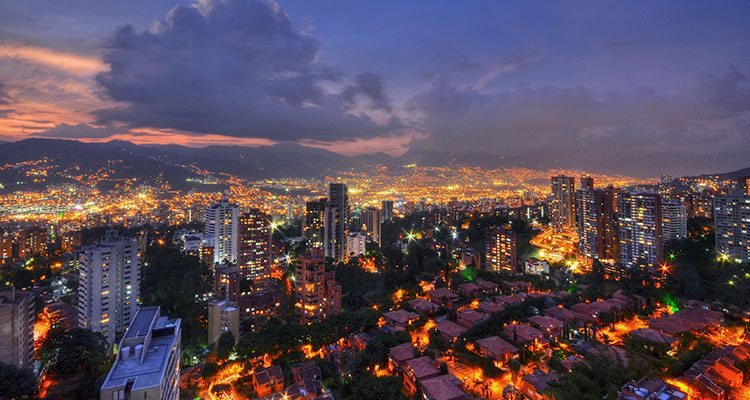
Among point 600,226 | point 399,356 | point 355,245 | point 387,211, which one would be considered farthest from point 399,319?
point 387,211

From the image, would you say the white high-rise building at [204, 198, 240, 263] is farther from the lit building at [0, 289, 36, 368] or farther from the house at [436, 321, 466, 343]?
the house at [436, 321, 466, 343]

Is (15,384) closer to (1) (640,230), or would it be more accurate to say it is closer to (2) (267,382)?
(2) (267,382)

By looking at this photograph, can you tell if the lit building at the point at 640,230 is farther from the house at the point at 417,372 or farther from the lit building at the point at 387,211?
the lit building at the point at 387,211

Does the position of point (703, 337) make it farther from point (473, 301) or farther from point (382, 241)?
point (382, 241)

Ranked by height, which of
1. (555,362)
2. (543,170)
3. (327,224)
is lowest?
(555,362)

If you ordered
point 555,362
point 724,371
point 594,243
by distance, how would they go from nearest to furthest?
point 724,371, point 555,362, point 594,243

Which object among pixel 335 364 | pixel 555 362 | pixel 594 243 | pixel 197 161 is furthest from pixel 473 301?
Answer: pixel 197 161

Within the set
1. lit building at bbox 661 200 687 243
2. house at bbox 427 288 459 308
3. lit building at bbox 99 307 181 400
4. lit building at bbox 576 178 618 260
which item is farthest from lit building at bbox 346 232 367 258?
lit building at bbox 661 200 687 243
